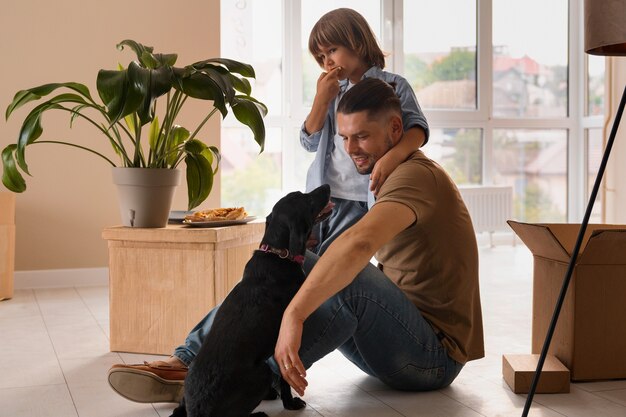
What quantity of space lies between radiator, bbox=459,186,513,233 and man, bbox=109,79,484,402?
4.48 metres

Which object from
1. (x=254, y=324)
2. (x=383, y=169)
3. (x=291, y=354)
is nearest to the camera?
(x=291, y=354)

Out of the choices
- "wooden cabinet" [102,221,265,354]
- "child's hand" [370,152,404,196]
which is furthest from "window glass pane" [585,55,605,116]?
"child's hand" [370,152,404,196]

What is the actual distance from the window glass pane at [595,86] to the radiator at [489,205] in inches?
44.2

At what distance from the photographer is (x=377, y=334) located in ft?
6.34

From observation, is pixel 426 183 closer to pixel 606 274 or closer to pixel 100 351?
pixel 606 274

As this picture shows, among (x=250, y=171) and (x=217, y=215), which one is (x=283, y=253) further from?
(x=250, y=171)

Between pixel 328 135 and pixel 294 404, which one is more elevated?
pixel 328 135

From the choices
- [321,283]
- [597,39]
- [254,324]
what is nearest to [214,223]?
[254,324]

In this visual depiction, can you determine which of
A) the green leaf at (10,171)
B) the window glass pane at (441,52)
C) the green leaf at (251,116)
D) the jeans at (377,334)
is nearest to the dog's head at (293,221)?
the jeans at (377,334)

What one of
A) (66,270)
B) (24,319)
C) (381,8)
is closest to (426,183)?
(24,319)

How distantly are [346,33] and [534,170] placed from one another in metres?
4.85

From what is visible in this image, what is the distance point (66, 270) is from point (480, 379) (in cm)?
288

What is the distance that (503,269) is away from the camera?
5.12 meters

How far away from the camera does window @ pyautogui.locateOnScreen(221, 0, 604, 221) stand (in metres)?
6.11
